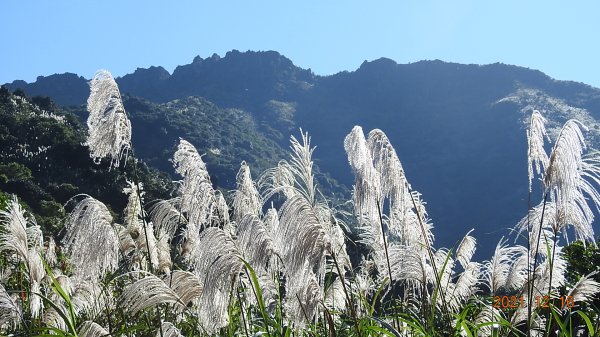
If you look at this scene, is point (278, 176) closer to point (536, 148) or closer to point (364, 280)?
point (364, 280)

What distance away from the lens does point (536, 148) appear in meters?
4.18

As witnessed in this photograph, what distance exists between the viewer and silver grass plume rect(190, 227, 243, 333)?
147 inches

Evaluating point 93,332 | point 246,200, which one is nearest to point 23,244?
point 93,332

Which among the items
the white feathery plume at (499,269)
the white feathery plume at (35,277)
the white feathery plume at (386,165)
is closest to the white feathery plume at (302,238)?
the white feathery plume at (386,165)

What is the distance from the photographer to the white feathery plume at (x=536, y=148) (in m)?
4.13

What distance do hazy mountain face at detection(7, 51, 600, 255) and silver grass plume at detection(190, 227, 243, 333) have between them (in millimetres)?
102154

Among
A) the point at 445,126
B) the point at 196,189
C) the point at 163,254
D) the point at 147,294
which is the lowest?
the point at 163,254

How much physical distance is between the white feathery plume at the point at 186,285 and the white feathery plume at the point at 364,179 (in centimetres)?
116

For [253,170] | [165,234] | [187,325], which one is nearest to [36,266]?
[187,325]

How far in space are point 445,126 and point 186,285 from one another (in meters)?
175

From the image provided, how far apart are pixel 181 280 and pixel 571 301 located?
107 inches

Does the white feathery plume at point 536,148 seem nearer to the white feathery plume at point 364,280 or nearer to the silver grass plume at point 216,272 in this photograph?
the silver grass plume at point 216,272

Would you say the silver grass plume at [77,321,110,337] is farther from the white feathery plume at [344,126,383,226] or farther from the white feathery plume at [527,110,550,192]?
the white feathery plume at [527,110,550,192]

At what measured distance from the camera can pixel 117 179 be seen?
3750 centimetres
